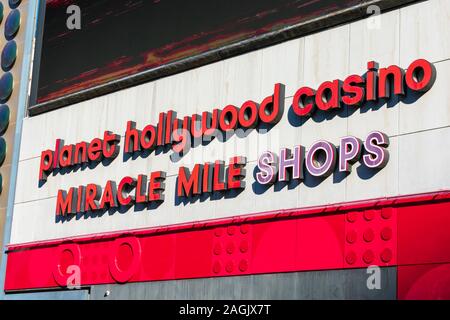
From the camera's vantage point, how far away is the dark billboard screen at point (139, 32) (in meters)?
25.5

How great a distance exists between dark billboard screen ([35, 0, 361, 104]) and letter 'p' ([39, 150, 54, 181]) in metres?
1.96

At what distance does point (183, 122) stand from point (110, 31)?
5.29 metres

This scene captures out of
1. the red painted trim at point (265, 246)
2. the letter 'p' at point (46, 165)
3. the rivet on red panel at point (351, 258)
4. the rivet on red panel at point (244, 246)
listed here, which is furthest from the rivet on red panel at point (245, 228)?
the letter 'p' at point (46, 165)

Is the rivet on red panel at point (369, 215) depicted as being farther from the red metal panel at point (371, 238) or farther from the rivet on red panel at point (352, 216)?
the rivet on red panel at point (352, 216)

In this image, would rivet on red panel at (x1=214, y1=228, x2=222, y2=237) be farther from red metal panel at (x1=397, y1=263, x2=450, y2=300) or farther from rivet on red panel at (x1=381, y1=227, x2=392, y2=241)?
red metal panel at (x1=397, y1=263, x2=450, y2=300)

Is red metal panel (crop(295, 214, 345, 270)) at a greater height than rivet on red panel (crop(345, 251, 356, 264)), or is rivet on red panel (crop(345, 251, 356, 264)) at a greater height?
red metal panel (crop(295, 214, 345, 270))

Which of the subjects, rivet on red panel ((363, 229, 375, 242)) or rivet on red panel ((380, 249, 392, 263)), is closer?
rivet on red panel ((380, 249, 392, 263))

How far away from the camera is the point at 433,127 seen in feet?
68.0

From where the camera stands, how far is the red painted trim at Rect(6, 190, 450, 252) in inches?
→ 812

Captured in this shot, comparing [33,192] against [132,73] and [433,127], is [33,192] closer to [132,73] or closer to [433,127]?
[132,73]

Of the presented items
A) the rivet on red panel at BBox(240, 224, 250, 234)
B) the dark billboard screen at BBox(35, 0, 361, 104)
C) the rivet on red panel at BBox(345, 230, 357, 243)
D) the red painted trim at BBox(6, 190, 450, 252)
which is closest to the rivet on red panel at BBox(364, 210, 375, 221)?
the red painted trim at BBox(6, 190, 450, 252)

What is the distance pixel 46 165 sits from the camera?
30.5 m

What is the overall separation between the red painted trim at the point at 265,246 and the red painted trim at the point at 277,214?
0.9 inches
